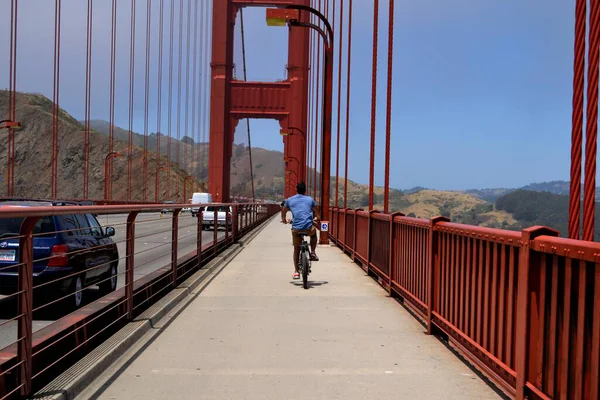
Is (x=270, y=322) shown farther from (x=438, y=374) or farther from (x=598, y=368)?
(x=598, y=368)

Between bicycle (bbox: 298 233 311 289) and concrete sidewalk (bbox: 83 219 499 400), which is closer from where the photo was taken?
concrete sidewalk (bbox: 83 219 499 400)

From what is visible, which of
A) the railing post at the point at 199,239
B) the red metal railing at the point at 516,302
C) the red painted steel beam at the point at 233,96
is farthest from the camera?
the red painted steel beam at the point at 233,96

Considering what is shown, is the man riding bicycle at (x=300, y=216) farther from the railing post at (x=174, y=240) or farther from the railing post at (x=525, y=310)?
A: the railing post at (x=525, y=310)

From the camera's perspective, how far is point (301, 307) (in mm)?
7930

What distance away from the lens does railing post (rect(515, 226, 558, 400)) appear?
3781 millimetres

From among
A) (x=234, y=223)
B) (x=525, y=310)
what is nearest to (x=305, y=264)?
(x=525, y=310)

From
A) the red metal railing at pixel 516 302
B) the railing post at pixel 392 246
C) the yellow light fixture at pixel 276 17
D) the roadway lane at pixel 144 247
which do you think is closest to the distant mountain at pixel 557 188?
the red metal railing at pixel 516 302

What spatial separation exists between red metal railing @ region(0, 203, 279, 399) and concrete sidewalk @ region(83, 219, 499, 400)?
36cm

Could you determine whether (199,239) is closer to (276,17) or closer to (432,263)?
(432,263)

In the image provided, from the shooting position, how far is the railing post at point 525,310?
3781mm

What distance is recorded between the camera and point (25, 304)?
375 cm

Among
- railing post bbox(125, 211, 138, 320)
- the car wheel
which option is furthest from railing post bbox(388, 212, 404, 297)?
railing post bbox(125, 211, 138, 320)

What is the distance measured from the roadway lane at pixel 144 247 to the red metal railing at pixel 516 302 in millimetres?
2824

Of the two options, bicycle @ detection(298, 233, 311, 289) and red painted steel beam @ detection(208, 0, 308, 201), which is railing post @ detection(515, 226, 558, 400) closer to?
bicycle @ detection(298, 233, 311, 289)
